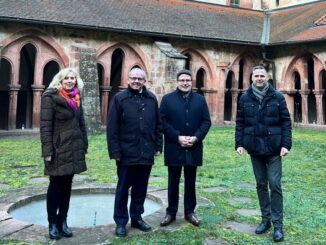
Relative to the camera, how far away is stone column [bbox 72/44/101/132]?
13211mm

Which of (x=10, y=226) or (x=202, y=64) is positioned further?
(x=202, y=64)

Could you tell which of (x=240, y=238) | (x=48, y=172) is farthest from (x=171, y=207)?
(x=48, y=172)

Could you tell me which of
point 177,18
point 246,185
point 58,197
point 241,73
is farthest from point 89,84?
point 58,197

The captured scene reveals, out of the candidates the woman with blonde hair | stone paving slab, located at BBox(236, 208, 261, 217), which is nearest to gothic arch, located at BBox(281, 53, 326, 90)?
stone paving slab, located at BBox(236, 208, 261, 217)

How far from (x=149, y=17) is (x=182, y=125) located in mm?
13974

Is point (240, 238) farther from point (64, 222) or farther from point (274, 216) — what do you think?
point (64, 222)

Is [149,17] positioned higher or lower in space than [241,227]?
higher

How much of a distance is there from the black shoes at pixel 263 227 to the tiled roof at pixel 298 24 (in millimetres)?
13655

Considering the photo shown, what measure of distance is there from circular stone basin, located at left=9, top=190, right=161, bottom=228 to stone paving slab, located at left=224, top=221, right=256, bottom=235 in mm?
995

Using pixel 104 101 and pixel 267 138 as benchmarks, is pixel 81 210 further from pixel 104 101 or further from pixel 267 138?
pixel 104 101

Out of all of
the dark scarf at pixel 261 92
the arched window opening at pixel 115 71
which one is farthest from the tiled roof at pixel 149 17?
the dark scarf at pixel 261 92

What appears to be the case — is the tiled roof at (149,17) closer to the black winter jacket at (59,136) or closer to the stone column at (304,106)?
the stone column at (304,106)

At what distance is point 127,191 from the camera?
4.04m

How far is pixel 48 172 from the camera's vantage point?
144 inches
